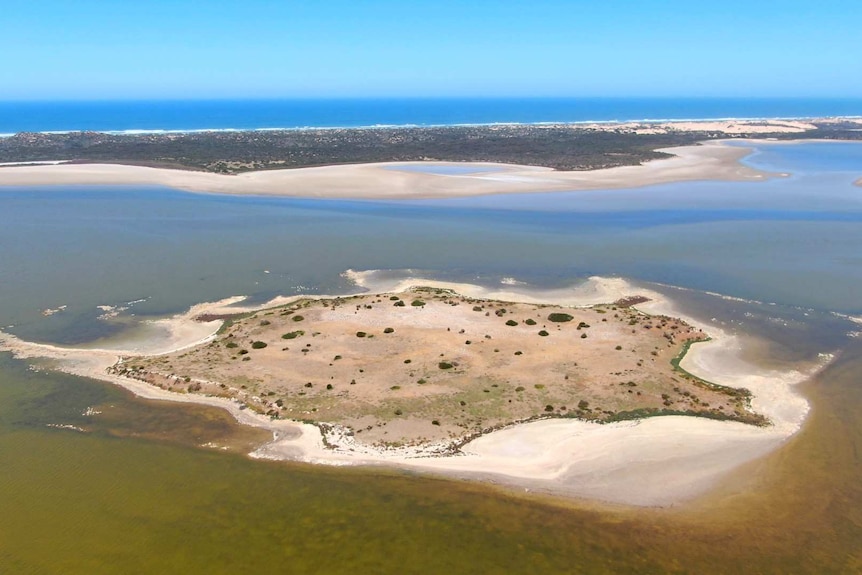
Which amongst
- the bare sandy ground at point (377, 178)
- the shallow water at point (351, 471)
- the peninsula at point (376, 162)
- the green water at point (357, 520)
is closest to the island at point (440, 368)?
the shallow water at point (351, 471)

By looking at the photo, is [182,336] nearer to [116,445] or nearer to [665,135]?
[116,445]

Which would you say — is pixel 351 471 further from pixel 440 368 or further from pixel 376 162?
pixel 376 162

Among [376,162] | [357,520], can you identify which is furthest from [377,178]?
[357,520]

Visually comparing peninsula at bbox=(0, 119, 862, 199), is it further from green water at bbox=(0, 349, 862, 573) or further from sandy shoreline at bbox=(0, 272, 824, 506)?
green water at bbox=(0, 349, 862, 573)

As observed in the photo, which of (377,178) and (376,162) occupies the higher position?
(376,162)

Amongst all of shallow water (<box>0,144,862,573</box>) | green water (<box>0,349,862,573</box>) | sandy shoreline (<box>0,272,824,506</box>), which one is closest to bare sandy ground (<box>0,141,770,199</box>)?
shallow water (<box>0,144,862,573</box>)
